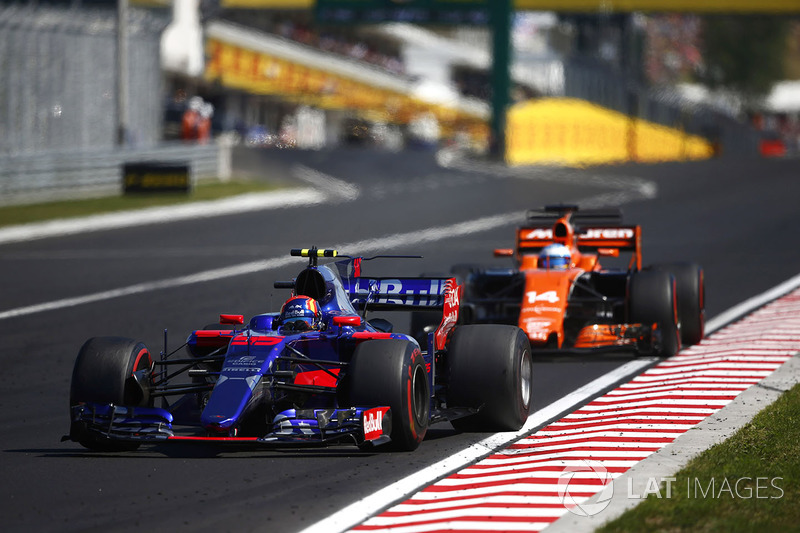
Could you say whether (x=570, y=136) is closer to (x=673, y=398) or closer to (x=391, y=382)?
(x=673, y=398)

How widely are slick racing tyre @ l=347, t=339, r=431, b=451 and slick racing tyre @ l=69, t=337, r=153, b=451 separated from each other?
138 centimetres

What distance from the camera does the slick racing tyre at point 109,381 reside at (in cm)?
Result: 923

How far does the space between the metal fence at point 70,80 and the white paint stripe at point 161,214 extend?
10.3 feet

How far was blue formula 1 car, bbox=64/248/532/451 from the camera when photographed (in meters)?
8.82

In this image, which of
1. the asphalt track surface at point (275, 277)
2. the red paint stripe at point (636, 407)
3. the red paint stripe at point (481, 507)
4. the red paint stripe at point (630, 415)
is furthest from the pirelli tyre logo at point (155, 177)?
the red paint stripe at point (481, 507)

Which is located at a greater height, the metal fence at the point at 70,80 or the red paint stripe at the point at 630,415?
the metal fence at the point at 70,80

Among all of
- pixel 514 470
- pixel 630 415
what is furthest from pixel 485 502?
pixel 630 415

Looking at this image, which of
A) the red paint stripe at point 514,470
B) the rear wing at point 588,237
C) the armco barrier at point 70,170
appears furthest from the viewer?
the armco barrier at point 70,170

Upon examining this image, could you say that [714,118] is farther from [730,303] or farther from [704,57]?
[730,303]

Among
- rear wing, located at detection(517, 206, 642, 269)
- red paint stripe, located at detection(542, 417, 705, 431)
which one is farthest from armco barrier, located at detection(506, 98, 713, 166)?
red paint stripe, located at detection(542, 417, 705, 431)

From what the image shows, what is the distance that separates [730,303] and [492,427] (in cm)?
898

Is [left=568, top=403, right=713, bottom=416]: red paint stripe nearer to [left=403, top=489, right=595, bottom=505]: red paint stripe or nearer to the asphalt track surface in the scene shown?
the asphalt track surface

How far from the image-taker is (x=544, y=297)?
13719 millimetres

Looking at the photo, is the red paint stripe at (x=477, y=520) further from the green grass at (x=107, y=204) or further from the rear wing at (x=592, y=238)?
the green grass at (x=107, y=204)
